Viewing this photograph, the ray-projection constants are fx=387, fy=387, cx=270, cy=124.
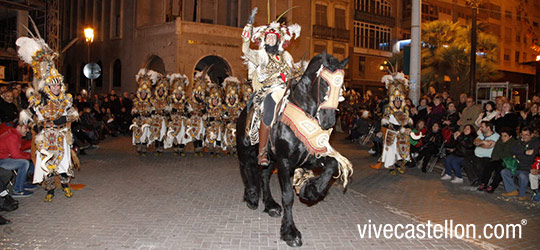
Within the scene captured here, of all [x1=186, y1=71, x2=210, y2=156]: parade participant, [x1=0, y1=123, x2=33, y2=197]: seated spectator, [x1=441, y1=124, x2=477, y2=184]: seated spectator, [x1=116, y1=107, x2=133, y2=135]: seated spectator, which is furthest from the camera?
[x1=116, y1=107, x2=133, y2=135]: seated spectator

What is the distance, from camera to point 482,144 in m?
9.34

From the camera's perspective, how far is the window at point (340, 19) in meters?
35.1

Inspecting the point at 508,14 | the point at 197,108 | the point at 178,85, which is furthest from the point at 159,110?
the point at 508,14

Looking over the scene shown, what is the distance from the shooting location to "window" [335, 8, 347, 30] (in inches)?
1384

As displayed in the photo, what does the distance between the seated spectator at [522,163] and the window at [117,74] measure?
27260mm

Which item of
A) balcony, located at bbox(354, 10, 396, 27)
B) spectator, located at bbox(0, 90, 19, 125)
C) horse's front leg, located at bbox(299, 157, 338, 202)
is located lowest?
horse's front leg, located at bbox(299, 157, 338, 202)

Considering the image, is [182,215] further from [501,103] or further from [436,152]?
[501,103]

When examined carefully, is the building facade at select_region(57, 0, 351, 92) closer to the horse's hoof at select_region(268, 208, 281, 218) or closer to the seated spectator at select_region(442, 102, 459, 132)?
the seated spectator at select_region(442, 102, 459, 132)

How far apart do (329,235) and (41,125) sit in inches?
230

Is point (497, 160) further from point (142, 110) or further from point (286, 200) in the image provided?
point (142, 110)

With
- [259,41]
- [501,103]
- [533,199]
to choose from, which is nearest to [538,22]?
[501,103]

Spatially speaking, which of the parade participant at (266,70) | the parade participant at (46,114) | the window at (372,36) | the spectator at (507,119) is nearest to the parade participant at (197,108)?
the parade participant at (46,114)

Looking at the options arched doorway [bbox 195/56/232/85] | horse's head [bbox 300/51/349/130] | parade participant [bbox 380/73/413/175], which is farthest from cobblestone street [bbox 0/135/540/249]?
arched doorway [bbox 195/56/232/85]

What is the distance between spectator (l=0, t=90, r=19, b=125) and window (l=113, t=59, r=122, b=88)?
812 inches
